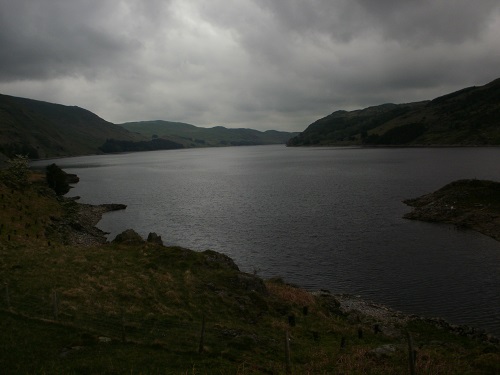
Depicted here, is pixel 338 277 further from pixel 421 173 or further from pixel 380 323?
pixel 421 173

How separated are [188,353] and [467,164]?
643 feet

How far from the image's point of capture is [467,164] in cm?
18488

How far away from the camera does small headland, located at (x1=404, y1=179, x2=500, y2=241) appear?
258 feet

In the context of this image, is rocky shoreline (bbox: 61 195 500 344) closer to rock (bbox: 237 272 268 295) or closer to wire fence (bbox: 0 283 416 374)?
rock (bbox: 237 272 268 295)

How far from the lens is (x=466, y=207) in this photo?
289 feet

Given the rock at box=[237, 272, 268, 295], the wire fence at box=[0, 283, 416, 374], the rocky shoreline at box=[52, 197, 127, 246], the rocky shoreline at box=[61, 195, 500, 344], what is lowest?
the rocky shoreline at box=[61, 195, 500, 344]

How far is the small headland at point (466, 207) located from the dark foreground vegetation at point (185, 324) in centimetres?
4779

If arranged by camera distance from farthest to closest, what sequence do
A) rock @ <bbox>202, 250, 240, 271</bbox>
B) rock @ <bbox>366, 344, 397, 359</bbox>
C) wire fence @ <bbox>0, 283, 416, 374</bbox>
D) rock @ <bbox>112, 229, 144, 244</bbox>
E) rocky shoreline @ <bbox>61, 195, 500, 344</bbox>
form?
rock @ <bbox>112, 229, 144, 244</bbox>, rock @ <bbox>202, 250, 240, 271</bbox>, rocky shoreline @ <bbox>61, 195, 500, 344</bbox>, rock @ <bbox>366, 344, 397, 359</bbox>, wire fence @ <bbox>0, 283, 416, 374</bbox>

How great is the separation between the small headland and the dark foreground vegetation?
47785 millimetres

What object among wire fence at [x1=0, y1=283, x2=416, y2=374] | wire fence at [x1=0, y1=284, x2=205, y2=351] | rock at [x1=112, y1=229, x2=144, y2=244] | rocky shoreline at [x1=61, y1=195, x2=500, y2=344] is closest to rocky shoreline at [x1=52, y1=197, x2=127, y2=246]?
rock at [x1=112, y1=229, x2=144, y2=244]

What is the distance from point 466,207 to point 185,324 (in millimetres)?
80327

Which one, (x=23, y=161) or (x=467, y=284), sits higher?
(x=23, y=161)

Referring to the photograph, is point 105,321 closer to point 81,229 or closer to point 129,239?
point 129,239

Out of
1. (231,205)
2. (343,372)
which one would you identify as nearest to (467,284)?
(343,372)
